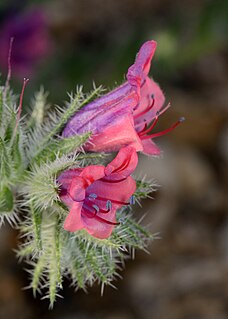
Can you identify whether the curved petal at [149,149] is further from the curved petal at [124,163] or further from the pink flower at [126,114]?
the curved petal at [124,163]

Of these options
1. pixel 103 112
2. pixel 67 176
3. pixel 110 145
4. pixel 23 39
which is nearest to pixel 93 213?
pixel 67 176

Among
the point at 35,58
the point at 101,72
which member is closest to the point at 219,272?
the point at 101,72

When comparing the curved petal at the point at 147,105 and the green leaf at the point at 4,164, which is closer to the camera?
the green leaf at the point at 4,164

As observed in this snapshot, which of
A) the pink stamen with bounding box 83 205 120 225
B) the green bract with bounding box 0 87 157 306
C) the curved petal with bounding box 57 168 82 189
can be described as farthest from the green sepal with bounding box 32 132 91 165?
the pink stamen with bounding box 83 205 120 225

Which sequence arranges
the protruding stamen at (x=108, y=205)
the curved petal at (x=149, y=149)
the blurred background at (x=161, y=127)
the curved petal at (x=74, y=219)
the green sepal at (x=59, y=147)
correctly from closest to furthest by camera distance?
1. the curved petal at (x=74, y=219)
2. the protruding stamen at (x=108, y=205)
3. the green sepal at (x=59, y=147)
4. the curved petal at (x=149, y=149)
5. the blurred background at (x=161, y=127)

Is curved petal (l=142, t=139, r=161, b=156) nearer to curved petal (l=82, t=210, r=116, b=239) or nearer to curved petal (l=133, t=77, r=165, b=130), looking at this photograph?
curved petal (l=133, t=77, r=165, b=130)

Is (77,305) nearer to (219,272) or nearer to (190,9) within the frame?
(219,272)

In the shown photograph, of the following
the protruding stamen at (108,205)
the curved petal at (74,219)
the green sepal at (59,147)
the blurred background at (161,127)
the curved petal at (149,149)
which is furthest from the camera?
the blurred background at (161,127)

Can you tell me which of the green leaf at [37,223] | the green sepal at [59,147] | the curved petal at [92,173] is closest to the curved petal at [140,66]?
the green sepal at [59,147]
